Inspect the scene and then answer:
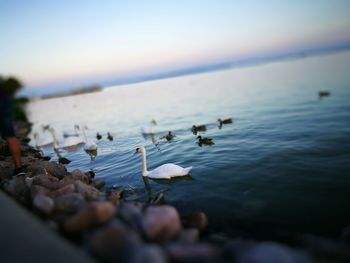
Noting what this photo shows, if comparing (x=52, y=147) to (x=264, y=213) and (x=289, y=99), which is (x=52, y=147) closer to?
(x=264, y=213)

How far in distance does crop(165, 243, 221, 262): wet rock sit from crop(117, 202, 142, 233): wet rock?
91cm

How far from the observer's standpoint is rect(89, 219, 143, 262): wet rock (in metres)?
4.15

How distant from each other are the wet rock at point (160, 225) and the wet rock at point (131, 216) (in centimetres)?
16

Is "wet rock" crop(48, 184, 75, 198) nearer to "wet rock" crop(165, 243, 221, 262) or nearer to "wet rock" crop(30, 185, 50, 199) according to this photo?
"wet rock" crop(30, 185, 50, 199)

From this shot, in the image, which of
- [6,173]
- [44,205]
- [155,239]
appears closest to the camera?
[155,239]

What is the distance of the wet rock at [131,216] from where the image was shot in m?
5.08

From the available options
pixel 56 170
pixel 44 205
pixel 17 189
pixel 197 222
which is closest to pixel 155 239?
pixel 197 222

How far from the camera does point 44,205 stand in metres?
5.68

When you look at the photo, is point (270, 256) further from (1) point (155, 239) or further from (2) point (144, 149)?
(2) point (144, 149)

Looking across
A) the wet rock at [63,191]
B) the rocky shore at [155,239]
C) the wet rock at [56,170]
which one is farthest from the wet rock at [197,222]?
the wet rock at [56,170]

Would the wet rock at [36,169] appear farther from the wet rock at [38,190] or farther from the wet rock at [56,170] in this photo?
the wet rock at [38,190]

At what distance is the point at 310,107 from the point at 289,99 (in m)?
4.71

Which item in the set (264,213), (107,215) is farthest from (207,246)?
(264,213)

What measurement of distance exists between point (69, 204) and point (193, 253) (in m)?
2.91
